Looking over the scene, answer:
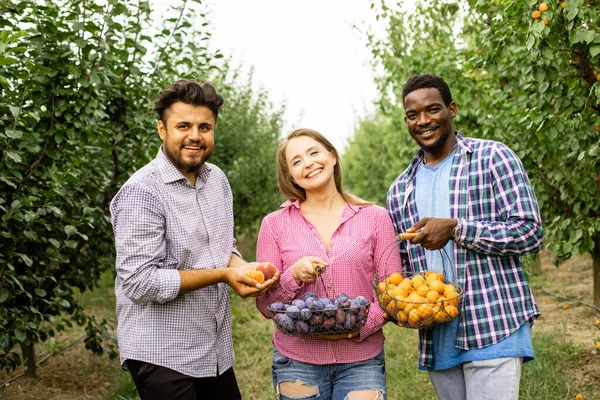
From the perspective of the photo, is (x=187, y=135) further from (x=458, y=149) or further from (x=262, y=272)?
(x=458, y=149)

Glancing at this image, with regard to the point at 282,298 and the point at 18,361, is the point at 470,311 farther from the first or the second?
the point at 18,361

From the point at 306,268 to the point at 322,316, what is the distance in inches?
8.9

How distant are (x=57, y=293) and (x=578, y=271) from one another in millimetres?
7136

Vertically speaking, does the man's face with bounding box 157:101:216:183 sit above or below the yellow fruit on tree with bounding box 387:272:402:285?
above

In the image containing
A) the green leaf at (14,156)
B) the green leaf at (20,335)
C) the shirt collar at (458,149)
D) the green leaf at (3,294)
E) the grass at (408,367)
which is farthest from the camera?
the grass at (408,367)

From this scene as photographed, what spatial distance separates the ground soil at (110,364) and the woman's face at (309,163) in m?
2.80

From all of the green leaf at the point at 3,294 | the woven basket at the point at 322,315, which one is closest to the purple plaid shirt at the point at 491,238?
the woven basket at the point at 322,315

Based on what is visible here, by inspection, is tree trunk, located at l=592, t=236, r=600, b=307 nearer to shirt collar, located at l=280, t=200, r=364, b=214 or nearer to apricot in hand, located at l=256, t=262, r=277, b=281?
shirt collar, located at l=280, t=200, r=364, b=214

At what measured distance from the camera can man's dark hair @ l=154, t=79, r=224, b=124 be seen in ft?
8.85

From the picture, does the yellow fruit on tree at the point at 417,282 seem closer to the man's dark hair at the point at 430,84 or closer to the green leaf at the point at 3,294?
the man's dark hair at the point at 430,84

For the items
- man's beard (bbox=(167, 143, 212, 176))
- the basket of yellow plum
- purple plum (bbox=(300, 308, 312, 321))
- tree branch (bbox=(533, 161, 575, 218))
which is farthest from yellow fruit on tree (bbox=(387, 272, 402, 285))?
tree branch (bbox=(533, 161, 575, 218))

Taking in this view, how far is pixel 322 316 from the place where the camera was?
2.49m

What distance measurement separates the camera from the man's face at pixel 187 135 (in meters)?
2.71

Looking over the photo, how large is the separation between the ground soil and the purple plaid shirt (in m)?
2.31
